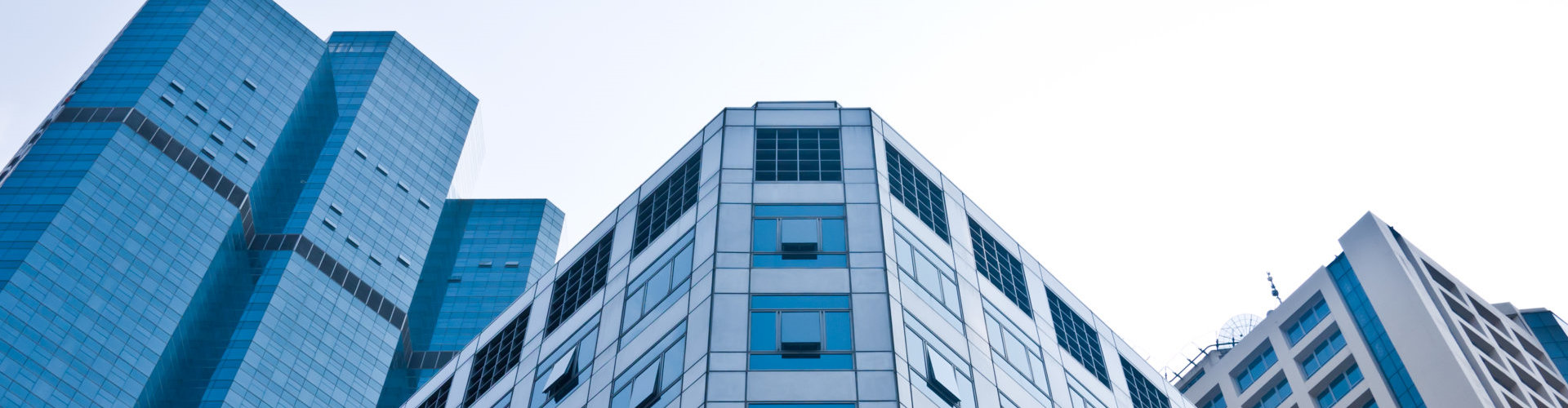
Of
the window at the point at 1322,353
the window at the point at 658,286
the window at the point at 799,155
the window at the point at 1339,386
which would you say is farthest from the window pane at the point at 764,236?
the window at the point at 1322,353

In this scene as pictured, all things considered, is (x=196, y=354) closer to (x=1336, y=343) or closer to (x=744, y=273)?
(x=1336, y=343)

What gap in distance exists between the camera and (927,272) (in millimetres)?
49750

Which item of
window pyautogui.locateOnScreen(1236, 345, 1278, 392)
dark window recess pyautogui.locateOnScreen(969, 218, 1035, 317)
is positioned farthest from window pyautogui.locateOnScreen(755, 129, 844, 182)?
window pyautogui.locateOnScreen(1236, 345, 1278, 392)

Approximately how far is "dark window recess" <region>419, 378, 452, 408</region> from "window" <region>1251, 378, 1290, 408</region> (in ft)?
199

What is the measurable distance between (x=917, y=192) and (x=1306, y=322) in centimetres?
5757

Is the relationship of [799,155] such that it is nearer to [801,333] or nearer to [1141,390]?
[801,333]

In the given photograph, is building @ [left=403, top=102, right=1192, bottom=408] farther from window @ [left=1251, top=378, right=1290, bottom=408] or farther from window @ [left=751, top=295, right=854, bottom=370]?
window @ [left=1251, top=378, right=1290, bottom=408]

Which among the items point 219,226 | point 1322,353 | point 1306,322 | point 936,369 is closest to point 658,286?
point 936,369

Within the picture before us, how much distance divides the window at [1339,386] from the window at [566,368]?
61038 mm


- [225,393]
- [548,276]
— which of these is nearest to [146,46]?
[225,393]

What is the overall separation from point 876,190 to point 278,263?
125 m

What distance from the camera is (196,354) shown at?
150m

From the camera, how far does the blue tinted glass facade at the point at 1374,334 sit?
91.0m

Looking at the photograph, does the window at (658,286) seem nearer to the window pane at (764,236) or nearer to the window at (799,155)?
the window pane at (764,236)
